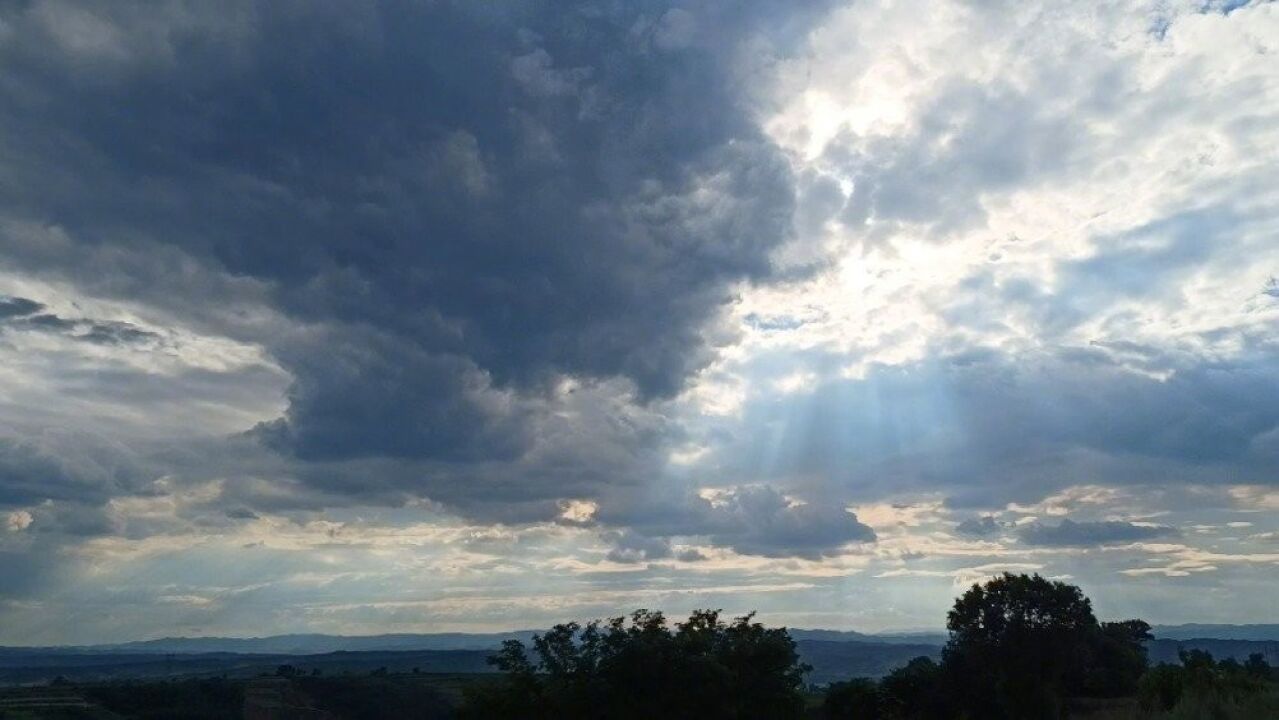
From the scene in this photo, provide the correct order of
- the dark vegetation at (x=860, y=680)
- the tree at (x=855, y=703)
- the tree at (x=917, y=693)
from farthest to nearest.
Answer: the tree at (x=855, y=703)
the tree at (x=917, y=693)
the dark vegetation at (x=860, y=680)

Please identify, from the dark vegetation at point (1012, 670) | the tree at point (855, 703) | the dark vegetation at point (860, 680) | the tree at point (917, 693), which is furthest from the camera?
the tree at point (855, 703)

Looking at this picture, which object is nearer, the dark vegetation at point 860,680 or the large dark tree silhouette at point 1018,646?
the dark vegetation at point 860,680

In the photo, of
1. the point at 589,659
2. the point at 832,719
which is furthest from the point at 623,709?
the point at 832,719

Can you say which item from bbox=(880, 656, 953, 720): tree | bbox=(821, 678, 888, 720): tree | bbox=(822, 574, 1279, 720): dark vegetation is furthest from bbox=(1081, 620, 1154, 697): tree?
bbox=(821, 678, 888, 720): tree

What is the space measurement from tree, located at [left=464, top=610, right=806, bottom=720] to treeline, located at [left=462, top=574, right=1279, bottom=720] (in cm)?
6

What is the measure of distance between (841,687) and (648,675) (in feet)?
84.8

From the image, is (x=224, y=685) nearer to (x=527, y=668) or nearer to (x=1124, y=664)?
(x=527, y=668)

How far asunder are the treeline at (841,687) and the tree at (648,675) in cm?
6

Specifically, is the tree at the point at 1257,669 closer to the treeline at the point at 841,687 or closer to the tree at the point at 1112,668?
the treeline at the point at 841,687

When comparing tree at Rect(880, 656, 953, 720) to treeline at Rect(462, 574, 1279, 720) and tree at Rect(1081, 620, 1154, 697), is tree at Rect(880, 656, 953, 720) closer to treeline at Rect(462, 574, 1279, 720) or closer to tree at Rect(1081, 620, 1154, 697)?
treeline at Rect(462, 574, 1279, 720)

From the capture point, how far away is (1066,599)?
6362cm

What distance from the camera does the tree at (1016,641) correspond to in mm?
61500

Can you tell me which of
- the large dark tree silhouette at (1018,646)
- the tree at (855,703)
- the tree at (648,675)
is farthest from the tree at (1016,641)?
the tree at (648,675)

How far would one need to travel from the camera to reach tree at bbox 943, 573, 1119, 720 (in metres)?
61.5
